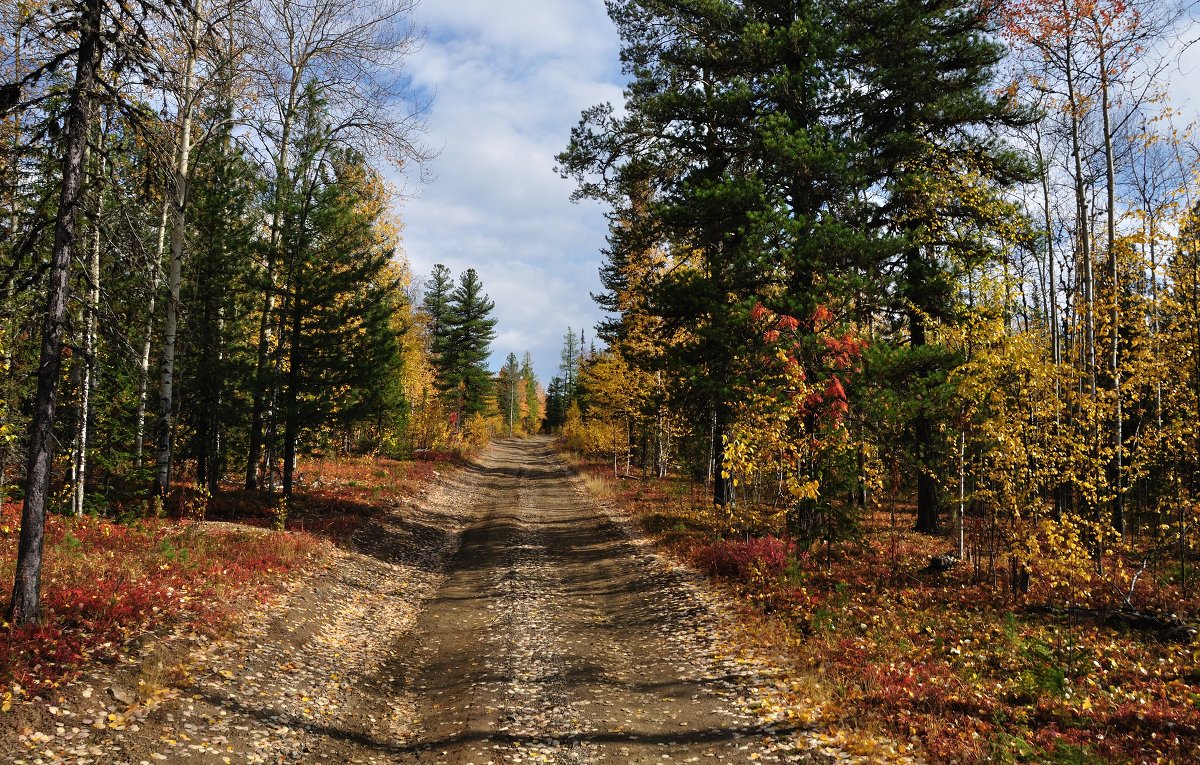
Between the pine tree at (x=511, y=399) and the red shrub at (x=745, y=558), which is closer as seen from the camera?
the red shrub at (x=745, y=558)

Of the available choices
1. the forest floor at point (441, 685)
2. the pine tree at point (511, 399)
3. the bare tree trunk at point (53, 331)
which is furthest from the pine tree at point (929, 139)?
the pine tree at point (511, 399)

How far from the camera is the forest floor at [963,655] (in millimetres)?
6211

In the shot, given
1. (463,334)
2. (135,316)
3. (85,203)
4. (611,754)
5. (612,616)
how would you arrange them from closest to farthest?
1. (611,754)
2. (85,203)
3. (612,616)
4. (135,316)
5. (463,334)

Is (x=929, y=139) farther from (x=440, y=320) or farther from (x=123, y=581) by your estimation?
(x=440, y=320)

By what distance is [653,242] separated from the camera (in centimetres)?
1520

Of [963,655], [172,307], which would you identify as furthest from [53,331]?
[963,655]

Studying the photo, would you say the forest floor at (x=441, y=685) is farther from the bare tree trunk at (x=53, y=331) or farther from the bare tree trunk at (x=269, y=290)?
the bare tree trunk at (x=269, y=290)

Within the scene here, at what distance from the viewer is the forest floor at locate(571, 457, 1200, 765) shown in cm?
621

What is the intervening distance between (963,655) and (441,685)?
7367 mm

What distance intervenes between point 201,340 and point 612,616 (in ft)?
44.3

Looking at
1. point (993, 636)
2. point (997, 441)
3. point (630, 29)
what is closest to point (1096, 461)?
point (997, 441)

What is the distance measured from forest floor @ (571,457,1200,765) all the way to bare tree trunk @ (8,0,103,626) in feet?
30.5

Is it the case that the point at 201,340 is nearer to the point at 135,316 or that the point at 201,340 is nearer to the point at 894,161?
the point at 135,316

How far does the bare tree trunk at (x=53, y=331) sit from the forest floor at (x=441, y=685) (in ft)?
4.07
